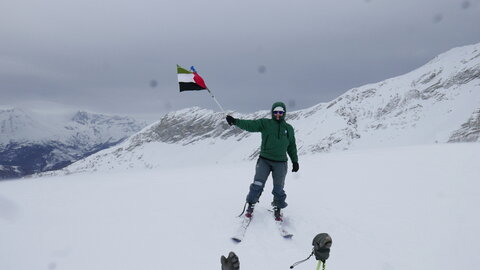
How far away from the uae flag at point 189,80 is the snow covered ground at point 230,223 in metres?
2.93

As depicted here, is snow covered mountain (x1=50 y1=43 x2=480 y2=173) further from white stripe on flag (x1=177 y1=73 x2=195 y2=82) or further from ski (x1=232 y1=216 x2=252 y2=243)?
white stripe on flag (x1=177 y1=73 x2=195 y2=82)

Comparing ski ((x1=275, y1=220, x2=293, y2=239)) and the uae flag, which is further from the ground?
the uae flag

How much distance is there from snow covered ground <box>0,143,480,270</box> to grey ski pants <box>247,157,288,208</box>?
56cm

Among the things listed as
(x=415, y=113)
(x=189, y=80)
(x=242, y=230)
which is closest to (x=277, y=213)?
(x=242, y=230)

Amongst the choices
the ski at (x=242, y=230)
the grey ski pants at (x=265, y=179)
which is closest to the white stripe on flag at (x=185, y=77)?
the grey ski pants at (x=265, y=179)

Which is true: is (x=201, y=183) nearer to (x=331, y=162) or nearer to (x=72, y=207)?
(x=72, y=207)

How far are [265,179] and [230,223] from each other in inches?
48.9

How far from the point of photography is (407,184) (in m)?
9.59

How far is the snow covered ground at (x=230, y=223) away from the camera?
18.7 feet

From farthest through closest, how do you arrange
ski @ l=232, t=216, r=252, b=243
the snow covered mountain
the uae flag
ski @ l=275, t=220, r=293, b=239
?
the snow covered mountain → the uae flag → ski @ l=275, t=220, r=293, b=239 → ski @ l=232, t=216, r=252, b=243

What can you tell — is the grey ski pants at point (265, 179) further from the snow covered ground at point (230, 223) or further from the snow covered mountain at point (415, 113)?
the snow covered mountain at point (415, 113)

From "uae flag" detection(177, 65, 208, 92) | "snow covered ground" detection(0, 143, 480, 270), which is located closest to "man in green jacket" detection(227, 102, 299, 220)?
"snow covered ground" detection(0, 143, 480, 270)

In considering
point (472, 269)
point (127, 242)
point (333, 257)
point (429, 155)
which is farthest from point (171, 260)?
point (429, 155)

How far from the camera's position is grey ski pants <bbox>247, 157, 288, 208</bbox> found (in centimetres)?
704
